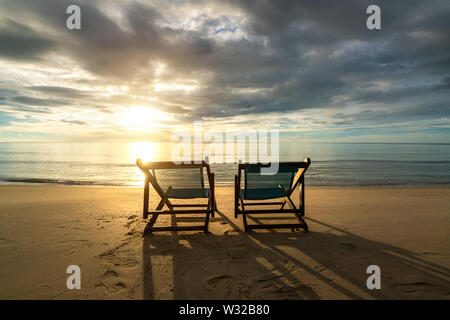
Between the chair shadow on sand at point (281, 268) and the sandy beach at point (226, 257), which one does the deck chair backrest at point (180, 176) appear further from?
the chair shadow on sand at point (281, 268)

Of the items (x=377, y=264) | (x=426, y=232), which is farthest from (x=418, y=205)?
(x=377, y=264)

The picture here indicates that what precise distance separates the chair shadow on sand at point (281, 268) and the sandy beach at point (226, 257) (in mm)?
14

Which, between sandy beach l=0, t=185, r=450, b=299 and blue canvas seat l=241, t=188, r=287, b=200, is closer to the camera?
sandy beach l=0, t=185, r=450, b=299

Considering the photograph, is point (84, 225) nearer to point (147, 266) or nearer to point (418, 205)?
point (147, 266)

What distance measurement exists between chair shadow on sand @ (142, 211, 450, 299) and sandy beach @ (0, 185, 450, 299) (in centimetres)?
1

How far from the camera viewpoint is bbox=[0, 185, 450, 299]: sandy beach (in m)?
2.86

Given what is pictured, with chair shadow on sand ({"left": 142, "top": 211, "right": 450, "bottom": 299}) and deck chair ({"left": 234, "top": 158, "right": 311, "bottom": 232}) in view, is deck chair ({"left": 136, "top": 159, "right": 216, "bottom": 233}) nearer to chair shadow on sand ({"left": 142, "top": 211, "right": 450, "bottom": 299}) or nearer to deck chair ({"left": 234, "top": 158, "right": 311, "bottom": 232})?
chair shadow on sand ({"left": 142, "top": 211, "right": 450, "bottom": 299})

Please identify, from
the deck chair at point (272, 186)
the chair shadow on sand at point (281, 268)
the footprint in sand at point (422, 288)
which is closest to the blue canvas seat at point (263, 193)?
the deck chair at point (272, 186)

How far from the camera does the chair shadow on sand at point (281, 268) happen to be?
2801 mm

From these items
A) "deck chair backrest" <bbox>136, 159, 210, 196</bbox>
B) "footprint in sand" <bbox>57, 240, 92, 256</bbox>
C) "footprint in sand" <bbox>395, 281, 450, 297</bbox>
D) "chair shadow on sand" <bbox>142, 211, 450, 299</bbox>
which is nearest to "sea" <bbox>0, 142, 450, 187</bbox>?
"deck chair backrest" <bbox>136, 159, 210, 196</bbox>

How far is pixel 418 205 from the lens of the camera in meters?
7.04

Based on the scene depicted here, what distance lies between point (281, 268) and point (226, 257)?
872 millimetres

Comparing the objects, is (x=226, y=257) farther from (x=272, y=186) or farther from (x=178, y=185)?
(x=178, y=185)

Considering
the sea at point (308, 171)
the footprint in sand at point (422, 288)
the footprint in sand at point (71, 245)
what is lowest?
the footprint in sand at point (422, 288)
